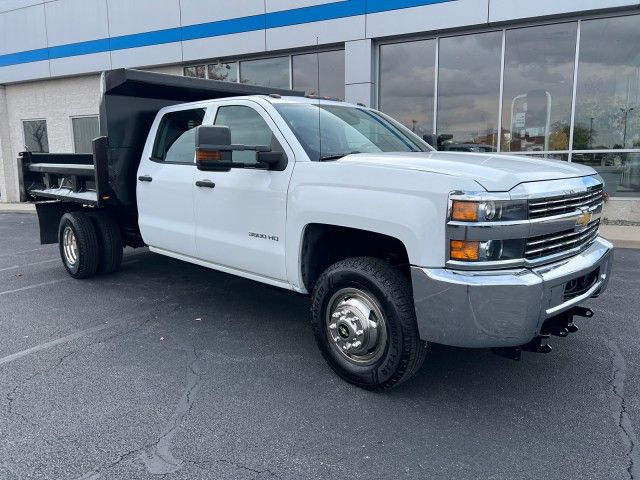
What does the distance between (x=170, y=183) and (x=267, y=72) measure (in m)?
9.05

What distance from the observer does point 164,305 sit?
5621 mm

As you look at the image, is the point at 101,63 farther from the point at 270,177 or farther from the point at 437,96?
the point at 270,177

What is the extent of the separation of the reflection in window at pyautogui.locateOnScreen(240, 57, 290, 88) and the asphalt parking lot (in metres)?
9.16

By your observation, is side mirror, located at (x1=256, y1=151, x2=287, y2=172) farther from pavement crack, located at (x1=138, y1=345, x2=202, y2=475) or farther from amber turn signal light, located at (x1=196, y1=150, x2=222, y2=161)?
pavement crack, located at (x1=138, y1=345, x2=202, y2=475)

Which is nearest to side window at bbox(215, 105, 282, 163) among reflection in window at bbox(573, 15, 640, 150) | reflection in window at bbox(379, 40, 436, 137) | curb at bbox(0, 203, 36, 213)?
reflection in window at bbox(379, 40, 436, 137)

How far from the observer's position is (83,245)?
643 cm

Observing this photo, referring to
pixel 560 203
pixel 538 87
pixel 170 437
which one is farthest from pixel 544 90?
pixel 170 437

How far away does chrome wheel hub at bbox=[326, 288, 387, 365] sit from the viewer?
3449 mm

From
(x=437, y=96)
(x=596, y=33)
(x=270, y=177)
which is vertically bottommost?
(x=270, y=177)

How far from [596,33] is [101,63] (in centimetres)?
1323

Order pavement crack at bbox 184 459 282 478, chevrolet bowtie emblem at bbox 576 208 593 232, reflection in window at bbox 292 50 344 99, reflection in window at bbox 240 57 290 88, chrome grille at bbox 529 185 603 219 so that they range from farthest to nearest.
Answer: reflection in window at bbox 240 57 290 88 → reflection in window at bbox 292 50 344 99 → chevrolet bowtie emblem at bbox 576 208 593 232 → chrome grille at bbox 529 185 603 219 → pavement crack at bbox 184 459 282 478

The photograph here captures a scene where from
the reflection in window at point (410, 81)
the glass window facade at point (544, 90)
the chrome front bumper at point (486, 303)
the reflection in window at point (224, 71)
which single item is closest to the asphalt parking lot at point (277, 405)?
the chrome front bumper at point (486, 303)

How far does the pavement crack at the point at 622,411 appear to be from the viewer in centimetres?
276

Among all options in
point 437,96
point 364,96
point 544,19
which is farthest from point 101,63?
point 544,19
